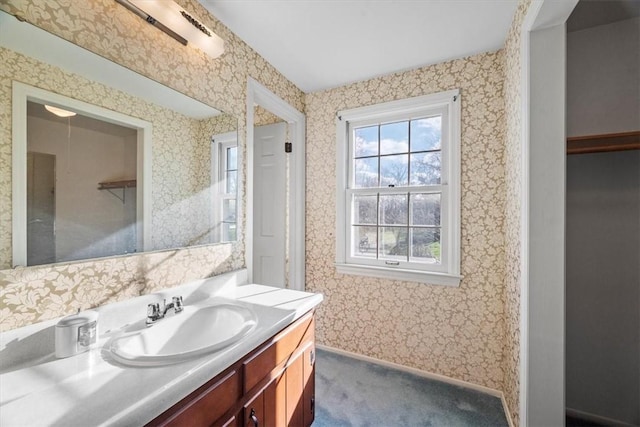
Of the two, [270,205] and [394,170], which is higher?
[394,170]

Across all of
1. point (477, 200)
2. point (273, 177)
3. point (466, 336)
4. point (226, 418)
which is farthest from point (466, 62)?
point (226, 418)

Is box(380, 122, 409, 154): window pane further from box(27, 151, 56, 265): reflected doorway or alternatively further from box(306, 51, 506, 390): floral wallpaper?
box(27, 151, 56, 265): reflected doorway

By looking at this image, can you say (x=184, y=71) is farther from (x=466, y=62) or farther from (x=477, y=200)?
(x=477, y=200)

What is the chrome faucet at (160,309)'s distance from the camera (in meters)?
1.13

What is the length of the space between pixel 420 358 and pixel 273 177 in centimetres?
200

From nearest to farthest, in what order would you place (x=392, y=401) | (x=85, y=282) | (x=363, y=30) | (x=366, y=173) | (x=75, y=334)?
(x=75, y=334), (x=85, y=282), (x=363, y=30), (x=392, y=401), (x=366, y=173)

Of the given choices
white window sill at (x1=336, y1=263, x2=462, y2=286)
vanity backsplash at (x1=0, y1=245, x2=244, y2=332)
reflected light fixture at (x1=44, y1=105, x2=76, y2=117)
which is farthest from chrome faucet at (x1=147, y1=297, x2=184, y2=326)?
white window sill at (x1=336, y1=263, x2=462, y2=286)

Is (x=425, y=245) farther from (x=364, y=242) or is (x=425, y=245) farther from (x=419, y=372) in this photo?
(x=419, y=372)

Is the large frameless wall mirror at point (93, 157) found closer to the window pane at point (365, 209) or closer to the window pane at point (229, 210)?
the window pane at point (229, 210)

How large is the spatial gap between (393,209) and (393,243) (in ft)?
0.95

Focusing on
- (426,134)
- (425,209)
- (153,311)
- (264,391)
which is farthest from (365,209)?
(153,311)

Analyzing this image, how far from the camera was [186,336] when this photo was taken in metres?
1.17

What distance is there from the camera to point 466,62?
78.8 inches

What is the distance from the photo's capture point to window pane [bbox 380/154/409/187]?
226 cm
